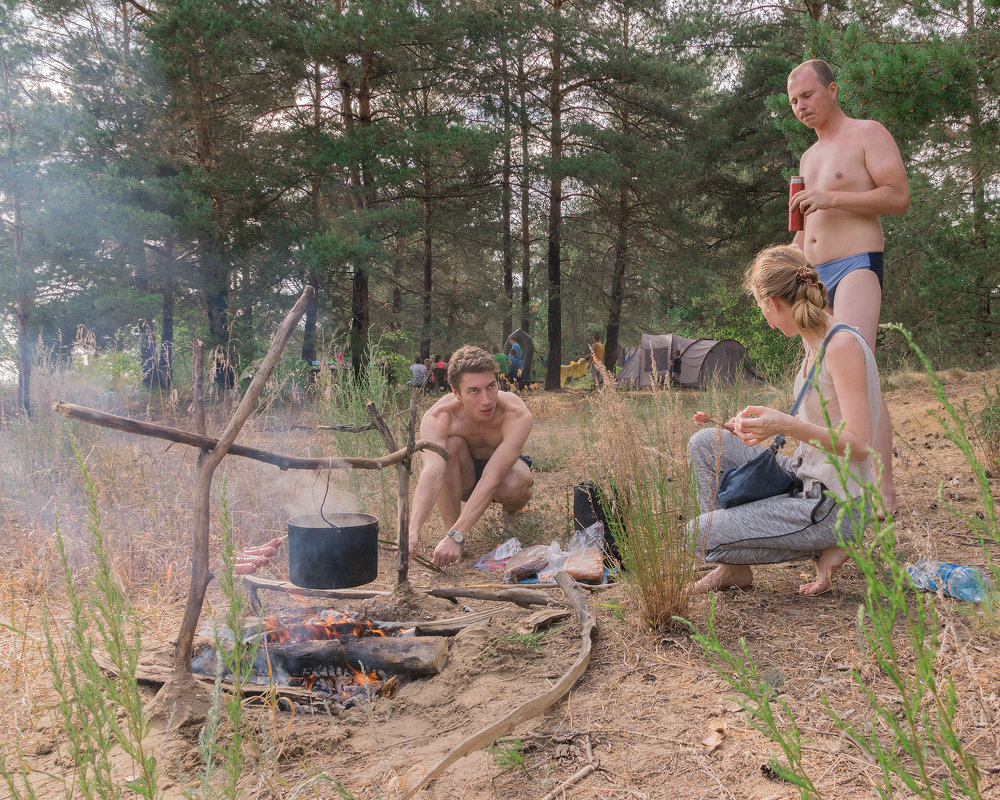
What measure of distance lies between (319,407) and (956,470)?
15.1ft

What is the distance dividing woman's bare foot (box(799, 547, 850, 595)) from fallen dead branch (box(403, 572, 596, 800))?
97 centimetres

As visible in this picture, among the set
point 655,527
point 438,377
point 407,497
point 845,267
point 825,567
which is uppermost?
point 845,267

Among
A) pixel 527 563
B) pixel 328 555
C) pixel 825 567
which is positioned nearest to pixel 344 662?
pixel 328 555

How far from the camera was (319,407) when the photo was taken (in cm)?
529

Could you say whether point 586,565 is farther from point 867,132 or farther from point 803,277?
point 867,132

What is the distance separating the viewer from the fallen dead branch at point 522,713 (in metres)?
1.68

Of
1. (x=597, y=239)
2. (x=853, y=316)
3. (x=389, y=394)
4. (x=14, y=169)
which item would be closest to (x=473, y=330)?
(x=597, y=239)

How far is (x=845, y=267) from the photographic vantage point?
3186mm

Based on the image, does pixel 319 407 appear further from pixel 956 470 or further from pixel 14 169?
pixel 14 169

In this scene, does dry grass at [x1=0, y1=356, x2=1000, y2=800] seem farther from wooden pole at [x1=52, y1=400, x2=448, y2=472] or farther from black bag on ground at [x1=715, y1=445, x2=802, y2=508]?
wooden pole at [x1=52, y1=400, x2=448, y2=472]

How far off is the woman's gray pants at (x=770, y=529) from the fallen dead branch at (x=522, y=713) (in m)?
0.58

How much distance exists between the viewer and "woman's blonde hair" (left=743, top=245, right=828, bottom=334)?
240cm

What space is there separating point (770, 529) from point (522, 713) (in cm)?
124

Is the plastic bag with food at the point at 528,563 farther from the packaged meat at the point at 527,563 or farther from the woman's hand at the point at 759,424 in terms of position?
the woman's hand at the point at 759,424
